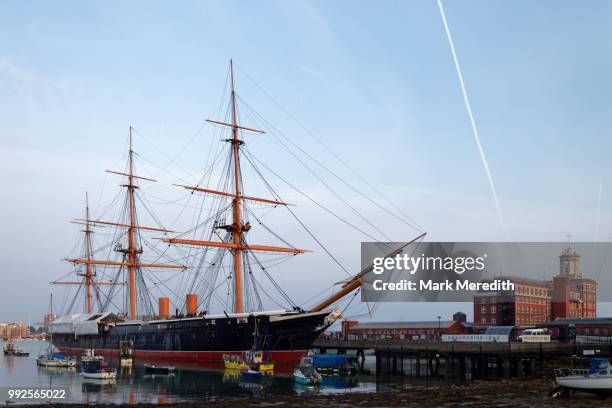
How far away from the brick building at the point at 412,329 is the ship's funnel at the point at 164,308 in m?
28.0

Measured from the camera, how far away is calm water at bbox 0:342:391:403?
134ft

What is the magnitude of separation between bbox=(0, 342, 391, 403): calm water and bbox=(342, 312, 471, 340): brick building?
46.6 meters

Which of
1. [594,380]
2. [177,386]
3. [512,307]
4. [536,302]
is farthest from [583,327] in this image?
[177,386]

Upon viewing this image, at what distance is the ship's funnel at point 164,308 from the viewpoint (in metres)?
89.4

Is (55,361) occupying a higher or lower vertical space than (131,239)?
lower

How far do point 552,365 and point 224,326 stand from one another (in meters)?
29.1

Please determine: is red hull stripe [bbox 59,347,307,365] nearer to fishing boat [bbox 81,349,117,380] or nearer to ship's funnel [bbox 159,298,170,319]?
ship's funnel [bbox 159,298,170,319]

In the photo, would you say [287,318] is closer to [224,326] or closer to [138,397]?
[224,326]

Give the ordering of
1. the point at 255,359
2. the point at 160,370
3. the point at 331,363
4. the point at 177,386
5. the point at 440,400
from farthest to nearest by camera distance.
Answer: the point at 331,363 < the point at 160,370 < the point at 255,359 < the point at 177,386 < the point at 440,400

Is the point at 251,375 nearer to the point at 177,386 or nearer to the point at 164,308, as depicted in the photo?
the point at 177,386

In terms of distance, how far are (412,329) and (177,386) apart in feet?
220

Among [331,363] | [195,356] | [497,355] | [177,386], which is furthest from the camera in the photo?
[195,356]

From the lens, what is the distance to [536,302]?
11219 centimetres

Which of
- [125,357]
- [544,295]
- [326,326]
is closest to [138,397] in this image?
[326,326]
